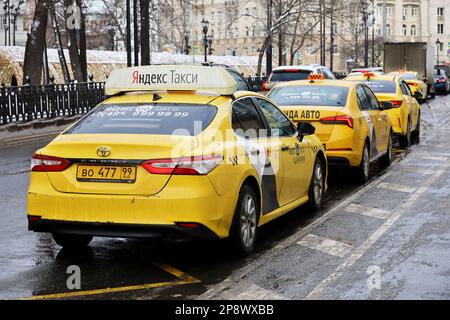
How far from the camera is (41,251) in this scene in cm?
816

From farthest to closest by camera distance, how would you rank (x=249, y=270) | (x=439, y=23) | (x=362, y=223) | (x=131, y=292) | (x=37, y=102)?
(x=439, y=23) → (x=37, y=102) → (x=362, y=223) → (x=249, y=270) → (x=131, y=292)

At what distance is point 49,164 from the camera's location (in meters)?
7.38

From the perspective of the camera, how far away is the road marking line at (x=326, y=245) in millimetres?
8023

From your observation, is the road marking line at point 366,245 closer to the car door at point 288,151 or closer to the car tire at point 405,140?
the car door at point 288,151

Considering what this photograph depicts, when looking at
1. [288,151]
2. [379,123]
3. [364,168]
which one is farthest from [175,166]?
[379,123]

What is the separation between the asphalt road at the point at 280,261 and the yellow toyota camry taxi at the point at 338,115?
1.35 metres

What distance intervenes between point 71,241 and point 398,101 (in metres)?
11.3

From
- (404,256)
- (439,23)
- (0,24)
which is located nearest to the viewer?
(404,256)

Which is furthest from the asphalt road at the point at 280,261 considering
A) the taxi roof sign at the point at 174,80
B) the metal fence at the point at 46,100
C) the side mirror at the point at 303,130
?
Answer: the metal fence at the point at 46,100

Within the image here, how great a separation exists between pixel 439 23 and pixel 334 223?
134 metres

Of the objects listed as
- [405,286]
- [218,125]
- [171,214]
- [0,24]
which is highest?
[0,24]

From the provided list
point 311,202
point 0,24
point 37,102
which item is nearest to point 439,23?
point 0,24

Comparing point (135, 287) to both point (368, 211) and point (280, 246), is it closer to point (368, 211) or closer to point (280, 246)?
point (280, 246)

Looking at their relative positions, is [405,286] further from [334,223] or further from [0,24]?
[0,24]
